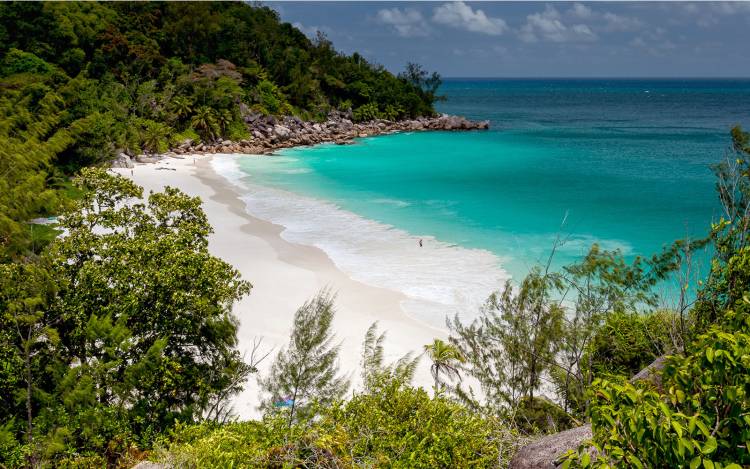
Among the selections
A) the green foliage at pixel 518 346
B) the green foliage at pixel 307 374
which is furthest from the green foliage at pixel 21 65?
the green foliage at pixel 518 346

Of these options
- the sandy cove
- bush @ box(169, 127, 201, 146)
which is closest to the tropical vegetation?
the sandy cove

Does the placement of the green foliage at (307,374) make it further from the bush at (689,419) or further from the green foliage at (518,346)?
the bush at (689,419)

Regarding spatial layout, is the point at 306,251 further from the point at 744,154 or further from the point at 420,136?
the point at 420,136

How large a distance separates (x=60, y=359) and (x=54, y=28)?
5178 centimetres

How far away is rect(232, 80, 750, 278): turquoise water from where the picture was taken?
101 ft

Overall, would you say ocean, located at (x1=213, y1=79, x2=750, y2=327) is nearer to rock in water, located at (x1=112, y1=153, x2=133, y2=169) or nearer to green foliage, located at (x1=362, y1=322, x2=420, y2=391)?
green foliage, located at (x1=362, y1=322, x2=420, y2=391)

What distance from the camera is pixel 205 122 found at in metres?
54.5

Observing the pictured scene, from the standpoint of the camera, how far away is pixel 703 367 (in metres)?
4.10

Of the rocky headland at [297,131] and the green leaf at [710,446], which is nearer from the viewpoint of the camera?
the green leaf at [710,446]

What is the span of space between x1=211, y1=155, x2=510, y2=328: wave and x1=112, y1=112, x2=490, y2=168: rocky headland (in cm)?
1529

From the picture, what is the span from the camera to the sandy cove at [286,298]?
15.9 metres

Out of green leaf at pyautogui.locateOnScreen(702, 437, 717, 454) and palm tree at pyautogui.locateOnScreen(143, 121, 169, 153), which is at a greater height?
palm tree at pyautogui.locateOnScreen(143, 121, 169, 153)

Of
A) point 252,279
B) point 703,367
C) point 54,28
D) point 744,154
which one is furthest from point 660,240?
point 54,28

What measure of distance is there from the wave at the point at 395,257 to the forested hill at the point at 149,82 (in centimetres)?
1154
